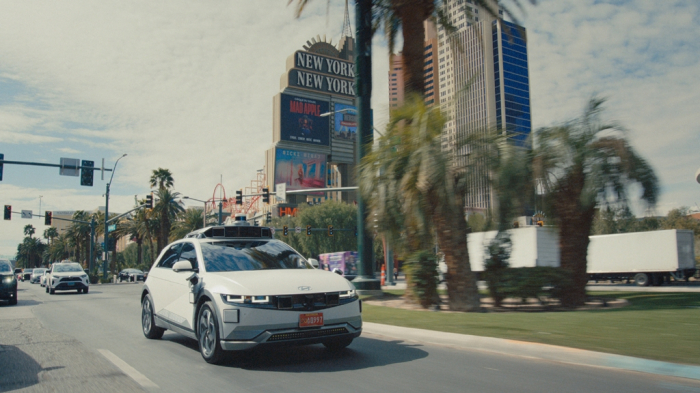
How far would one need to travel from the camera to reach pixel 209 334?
21.8ft

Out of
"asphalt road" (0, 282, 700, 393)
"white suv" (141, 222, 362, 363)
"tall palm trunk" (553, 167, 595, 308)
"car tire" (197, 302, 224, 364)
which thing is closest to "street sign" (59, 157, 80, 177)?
"asphalt road" (0, 282, 700, 393)

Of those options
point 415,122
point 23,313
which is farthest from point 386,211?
point 23,313

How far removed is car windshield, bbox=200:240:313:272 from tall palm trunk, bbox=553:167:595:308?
8.96 m

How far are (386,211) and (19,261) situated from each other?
216791mm

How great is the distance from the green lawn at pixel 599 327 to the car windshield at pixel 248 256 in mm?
3009

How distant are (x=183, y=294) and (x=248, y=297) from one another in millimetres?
1808

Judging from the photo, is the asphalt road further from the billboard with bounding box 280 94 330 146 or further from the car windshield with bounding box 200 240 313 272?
the billboard with bounding box 280 94 330 146

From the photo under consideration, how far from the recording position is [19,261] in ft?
631

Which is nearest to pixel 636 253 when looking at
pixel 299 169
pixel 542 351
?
pixel 542 351

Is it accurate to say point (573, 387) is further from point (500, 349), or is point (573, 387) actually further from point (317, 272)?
point (317, 272)

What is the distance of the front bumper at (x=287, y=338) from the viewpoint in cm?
615

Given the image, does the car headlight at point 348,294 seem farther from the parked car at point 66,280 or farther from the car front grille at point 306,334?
the parked car at point 66,280

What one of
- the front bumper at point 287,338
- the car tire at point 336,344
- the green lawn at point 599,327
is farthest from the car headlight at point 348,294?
the green lawn at point 599,327

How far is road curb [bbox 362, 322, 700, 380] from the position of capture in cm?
569
